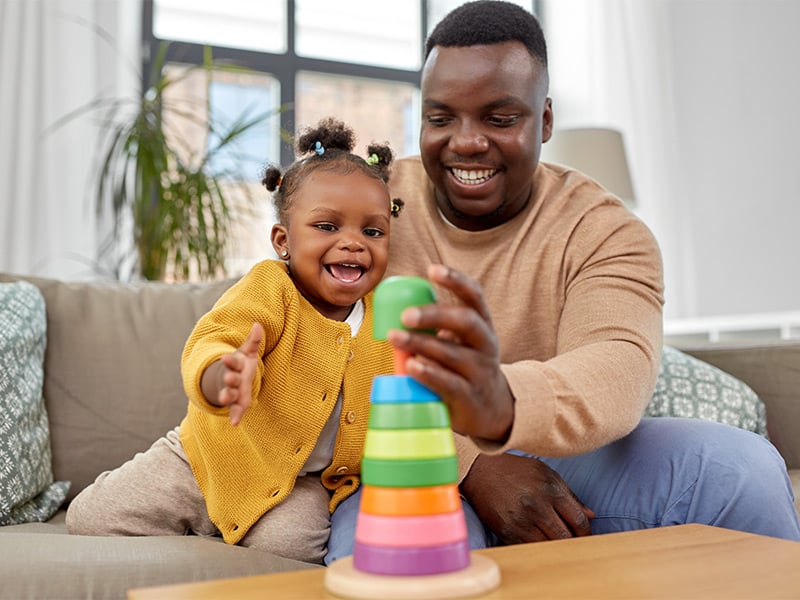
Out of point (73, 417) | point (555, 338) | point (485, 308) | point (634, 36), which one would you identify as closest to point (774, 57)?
point (634, 36)

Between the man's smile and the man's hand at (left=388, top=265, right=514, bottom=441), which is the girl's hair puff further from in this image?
the man's hand at (left=388, top=265, right=514, bottom=441)

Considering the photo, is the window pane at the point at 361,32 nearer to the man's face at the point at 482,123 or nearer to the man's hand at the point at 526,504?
the man's face at the point at 482,123

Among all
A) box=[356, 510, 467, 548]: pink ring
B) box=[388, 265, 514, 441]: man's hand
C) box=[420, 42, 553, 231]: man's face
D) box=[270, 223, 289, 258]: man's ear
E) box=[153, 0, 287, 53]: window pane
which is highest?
box=[153, 0, 287, 53]: window pane

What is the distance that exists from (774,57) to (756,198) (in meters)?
0.69

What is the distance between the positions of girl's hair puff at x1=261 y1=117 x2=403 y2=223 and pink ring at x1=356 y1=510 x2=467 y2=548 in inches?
29.5

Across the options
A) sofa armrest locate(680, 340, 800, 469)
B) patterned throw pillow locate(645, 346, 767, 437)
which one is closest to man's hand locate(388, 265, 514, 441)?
patterned throw pillow locate(645, 346, 767, 437)

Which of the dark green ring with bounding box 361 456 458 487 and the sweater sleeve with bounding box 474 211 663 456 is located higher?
the sweater sleeve with bounding box 474 211 663 456

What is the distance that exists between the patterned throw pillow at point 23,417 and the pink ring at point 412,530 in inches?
37.6

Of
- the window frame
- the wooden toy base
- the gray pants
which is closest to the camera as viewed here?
the wooden toy base

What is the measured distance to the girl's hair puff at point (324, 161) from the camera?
143 cm

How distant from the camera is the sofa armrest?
6.40 feet

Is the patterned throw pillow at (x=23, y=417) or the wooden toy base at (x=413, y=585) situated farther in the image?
the patterned throw pillow at (x=23, y=417)

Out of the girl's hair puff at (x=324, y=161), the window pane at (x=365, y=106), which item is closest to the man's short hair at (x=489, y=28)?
the girl's hair puff at (x=324, y=161)

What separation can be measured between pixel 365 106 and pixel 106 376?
282 centimetres
